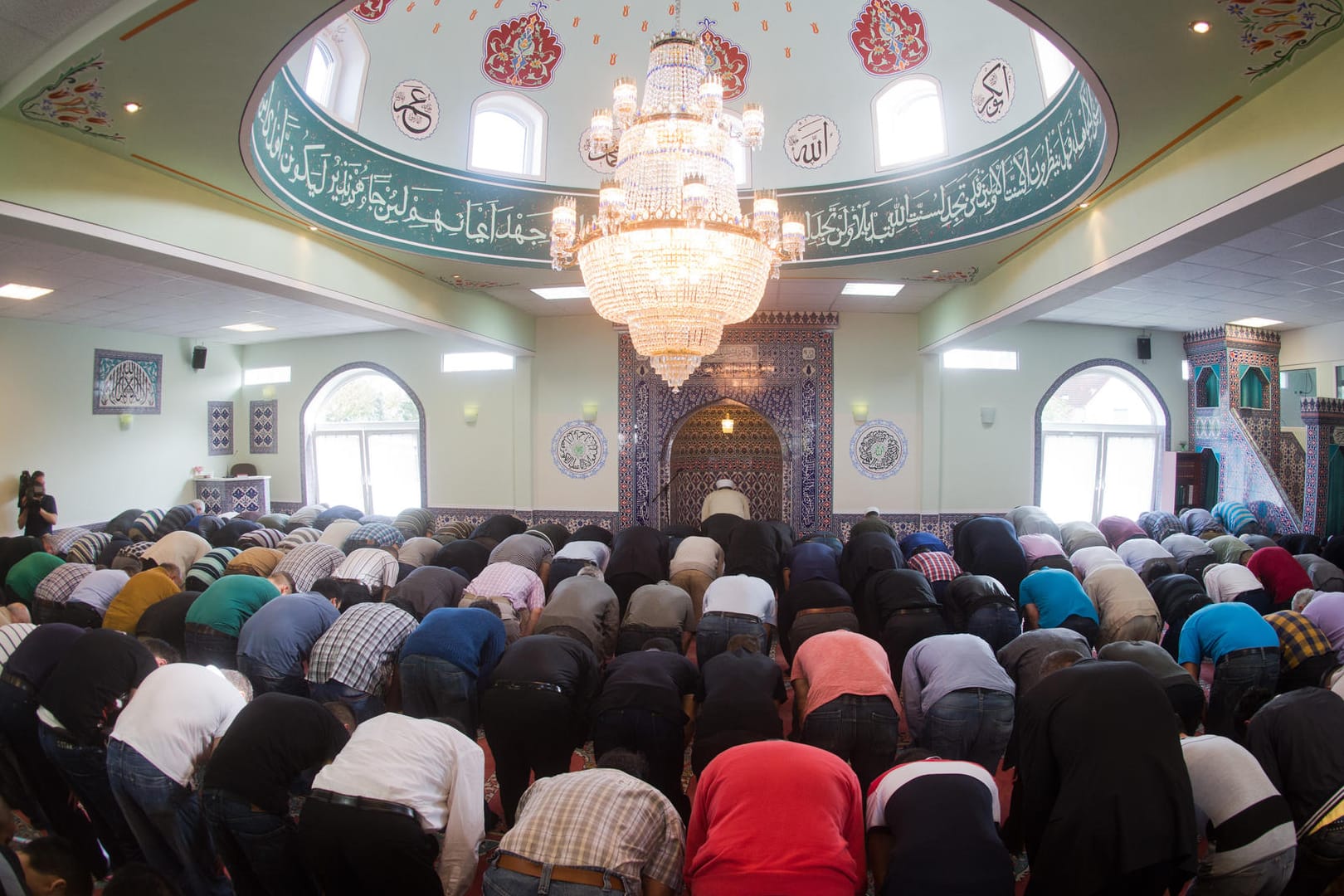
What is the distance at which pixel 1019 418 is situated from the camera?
8969 mm

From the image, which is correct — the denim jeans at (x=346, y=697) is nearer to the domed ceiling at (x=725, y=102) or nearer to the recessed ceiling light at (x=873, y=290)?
the domed ceiling at (x=725, y=102)

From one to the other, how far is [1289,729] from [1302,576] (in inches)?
122

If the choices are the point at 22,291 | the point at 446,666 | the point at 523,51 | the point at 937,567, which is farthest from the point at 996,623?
the point at 22,291

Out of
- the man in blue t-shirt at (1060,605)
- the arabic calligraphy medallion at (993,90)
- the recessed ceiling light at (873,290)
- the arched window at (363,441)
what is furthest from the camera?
the arched window at (363,441)

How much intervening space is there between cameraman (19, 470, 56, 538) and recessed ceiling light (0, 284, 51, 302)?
1.86 m

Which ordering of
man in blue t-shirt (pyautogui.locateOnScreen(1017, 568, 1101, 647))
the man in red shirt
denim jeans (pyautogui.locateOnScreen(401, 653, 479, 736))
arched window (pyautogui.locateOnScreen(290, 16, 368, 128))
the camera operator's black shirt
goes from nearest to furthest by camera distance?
the man in red shirt < denim jeans (pyautogui.locateOnScreen(401, 653, 479, 736)) < man in blue t-shirt (pyautogui.locateOnScreen(1017, 568, 1101, 647)) < arched window (pyautogui.locateOnScreen(290, 16, 368, 128)) < the camera operator's black shirt

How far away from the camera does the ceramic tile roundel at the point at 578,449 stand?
9.29m

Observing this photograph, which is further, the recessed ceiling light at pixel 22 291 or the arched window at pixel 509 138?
the recessed ceiling light at pixel 22 291

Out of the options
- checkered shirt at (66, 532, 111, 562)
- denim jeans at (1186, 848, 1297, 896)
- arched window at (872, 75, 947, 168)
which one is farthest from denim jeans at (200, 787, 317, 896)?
arched window at (872, 75, 947, 168)

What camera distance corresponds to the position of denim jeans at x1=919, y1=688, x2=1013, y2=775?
313cm

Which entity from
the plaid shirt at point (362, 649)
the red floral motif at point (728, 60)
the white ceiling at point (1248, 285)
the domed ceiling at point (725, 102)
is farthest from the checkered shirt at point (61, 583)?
the white ceiling at point (1248, 285)

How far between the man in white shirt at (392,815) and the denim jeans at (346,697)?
1231mm

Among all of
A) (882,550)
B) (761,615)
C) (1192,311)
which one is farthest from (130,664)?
(1192,311)

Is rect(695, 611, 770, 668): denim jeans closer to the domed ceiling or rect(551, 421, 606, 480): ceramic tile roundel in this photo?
the domed ceiling
